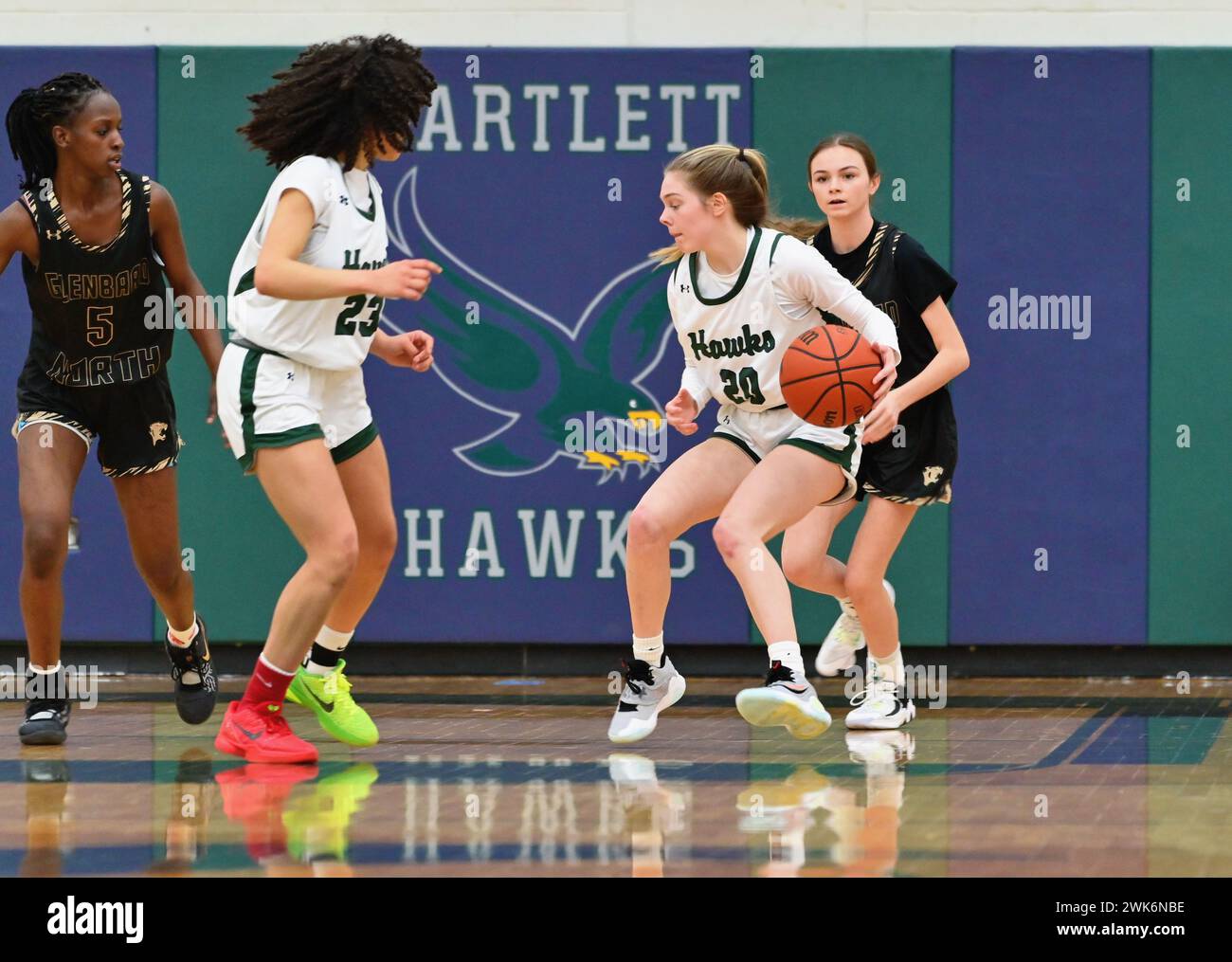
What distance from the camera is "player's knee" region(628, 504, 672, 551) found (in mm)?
5988

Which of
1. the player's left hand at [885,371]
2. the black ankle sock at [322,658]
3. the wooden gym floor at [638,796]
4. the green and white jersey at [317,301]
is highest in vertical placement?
the green and white jersey at [317,301]

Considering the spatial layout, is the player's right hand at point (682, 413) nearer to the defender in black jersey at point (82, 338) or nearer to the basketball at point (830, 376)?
the basketball at point (830, 376)

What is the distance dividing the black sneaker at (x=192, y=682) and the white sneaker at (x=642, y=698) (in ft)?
5.13

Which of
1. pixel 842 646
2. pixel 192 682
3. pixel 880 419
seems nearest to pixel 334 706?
pixel 192 682

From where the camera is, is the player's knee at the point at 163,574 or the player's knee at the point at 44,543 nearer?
the player's knee at the point at 44,543

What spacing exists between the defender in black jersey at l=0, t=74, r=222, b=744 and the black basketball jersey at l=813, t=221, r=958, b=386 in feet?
8.06

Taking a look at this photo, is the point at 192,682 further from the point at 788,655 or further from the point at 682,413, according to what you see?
the point at 788,655

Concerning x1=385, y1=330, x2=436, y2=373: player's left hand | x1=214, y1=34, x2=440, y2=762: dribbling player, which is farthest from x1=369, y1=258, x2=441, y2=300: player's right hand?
x1=385, y1=330, x2=436, y2=373: player's left hand

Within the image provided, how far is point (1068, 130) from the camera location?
822cm

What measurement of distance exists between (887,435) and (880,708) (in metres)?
1.04

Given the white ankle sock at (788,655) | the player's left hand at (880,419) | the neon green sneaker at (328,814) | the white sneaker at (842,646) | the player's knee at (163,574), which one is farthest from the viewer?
the white sneaker at (842,646)

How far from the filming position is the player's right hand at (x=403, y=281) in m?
5.31

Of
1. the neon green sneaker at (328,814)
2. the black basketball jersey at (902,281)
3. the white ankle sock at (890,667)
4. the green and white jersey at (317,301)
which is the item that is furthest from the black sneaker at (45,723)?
the black basketball jersey at (902,281)

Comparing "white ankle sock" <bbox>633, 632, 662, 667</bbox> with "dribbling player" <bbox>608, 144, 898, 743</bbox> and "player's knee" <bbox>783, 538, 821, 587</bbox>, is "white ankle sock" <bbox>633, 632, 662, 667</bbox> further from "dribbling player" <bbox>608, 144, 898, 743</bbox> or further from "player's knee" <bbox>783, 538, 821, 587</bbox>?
"player's knee" <bbox>783, 538, 821, 587</bbox>
